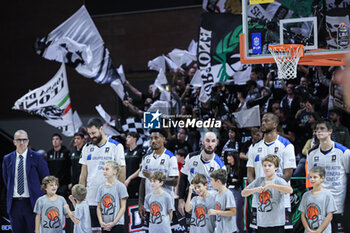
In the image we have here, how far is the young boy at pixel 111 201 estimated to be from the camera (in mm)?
8367

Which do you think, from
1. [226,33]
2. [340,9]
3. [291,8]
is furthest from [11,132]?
[340,9]

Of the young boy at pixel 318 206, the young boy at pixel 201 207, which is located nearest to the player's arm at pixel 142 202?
the young boy at pixel 201 207

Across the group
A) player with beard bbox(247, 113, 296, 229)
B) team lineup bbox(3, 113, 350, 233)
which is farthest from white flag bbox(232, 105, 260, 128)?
player with beard bbox(247, 113, 296, 229)

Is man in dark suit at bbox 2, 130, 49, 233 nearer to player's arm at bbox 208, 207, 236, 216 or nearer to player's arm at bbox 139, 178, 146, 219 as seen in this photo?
player's arm at bbox 139, 178, 146, 219

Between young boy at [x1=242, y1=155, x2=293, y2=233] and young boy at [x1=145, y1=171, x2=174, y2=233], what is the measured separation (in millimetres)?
1427

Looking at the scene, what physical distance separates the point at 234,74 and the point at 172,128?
6.26 feet

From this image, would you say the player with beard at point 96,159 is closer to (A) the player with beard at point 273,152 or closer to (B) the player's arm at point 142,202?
(B) the player's arm at point 142,202

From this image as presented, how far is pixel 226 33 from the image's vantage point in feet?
42.5

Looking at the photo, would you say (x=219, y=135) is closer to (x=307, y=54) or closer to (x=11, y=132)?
(x=307, y=54)

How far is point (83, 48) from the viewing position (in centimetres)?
1286

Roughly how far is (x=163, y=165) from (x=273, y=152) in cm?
187

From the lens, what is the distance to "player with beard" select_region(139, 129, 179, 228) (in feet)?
28.2

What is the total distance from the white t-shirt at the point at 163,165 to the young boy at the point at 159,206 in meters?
0.19

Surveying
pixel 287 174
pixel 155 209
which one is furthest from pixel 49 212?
pixel 287 174
